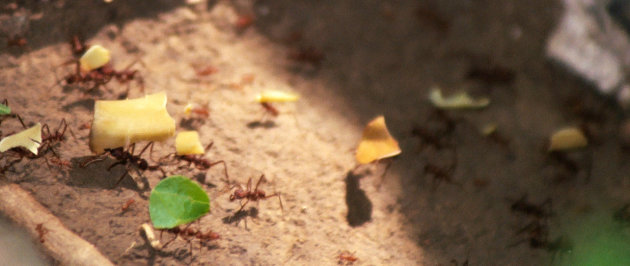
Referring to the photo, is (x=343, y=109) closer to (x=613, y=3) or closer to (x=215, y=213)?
(x=215, y=213)

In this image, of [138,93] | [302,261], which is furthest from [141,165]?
[302,261]

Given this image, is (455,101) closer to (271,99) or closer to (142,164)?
(271,99)

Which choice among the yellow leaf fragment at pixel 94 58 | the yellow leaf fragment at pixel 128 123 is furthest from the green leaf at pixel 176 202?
the yellow leaf fragment at pixel 94 58

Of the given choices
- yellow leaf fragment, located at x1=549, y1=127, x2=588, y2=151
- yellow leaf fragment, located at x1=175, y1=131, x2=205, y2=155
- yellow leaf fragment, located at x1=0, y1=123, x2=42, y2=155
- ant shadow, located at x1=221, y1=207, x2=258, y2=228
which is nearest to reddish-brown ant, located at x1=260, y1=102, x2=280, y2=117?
yellow leaf fragment, located at x1=175, y1=131, x2=205, y2=155

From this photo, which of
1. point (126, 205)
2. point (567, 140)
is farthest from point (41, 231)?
point (567, 140)

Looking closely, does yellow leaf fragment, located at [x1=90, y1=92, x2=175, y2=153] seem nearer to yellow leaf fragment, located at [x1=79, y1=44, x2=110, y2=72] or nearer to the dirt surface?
the dirt surface

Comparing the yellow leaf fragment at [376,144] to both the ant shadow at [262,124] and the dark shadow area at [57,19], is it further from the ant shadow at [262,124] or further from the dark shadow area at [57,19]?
the dark shadow area at [57,19]
